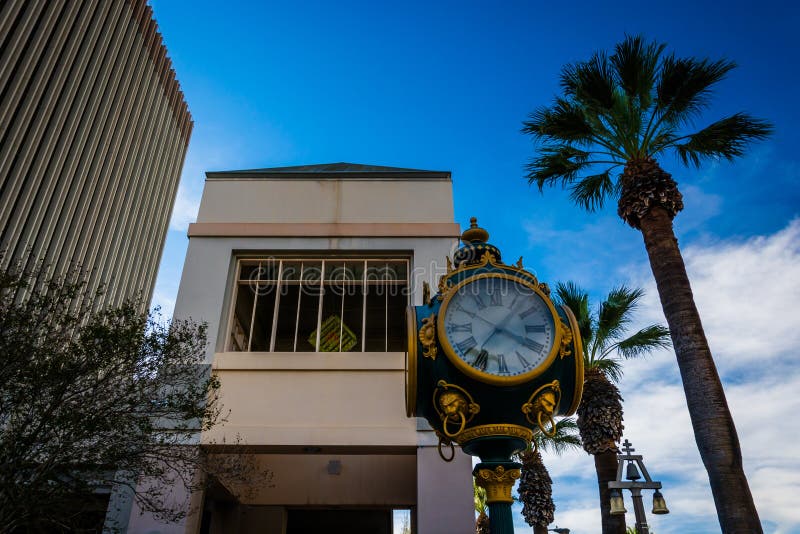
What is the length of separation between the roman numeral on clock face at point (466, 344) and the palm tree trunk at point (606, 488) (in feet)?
35.8

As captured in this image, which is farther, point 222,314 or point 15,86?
point 15,86

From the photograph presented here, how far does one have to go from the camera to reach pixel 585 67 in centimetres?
1171

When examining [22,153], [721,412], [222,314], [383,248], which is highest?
[22,153]

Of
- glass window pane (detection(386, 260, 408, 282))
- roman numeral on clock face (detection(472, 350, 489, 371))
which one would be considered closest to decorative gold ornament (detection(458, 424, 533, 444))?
roman numeral on clock face (detection(472, 350, 489, 371))

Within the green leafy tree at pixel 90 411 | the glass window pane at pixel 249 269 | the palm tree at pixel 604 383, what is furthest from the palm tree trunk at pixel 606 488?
the green leafy tree at pixel 90 411

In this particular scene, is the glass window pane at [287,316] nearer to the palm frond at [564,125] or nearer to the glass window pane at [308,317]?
the glass window pane at [308,317]

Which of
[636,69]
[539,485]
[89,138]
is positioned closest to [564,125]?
[636,69]

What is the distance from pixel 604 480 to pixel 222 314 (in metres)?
10.1

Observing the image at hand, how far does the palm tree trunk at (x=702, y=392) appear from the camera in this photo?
296 inches

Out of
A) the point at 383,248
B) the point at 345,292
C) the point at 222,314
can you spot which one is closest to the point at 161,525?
the point at 222,314

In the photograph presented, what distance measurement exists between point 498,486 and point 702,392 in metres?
5.66

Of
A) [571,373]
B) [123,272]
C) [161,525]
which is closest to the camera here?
[571,373]

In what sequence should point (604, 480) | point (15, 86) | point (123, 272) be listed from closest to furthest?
1. point (604, 480)
2. point (15, 86)
3. point (123, 272)

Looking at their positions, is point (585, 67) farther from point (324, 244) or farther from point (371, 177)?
point (324, 244)
